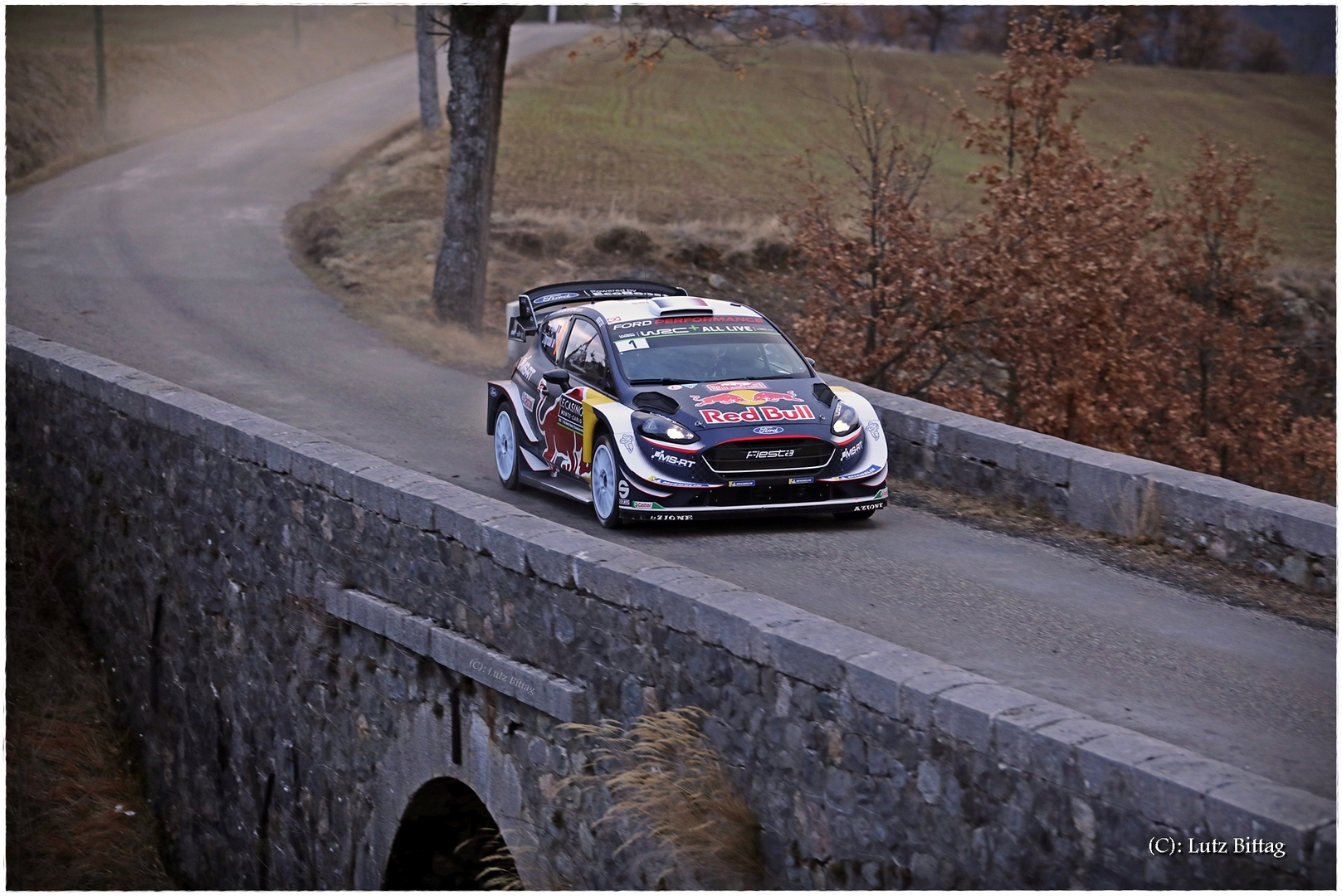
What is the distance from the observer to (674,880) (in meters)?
6.58

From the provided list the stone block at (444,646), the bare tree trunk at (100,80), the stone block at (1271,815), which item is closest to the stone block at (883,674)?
the stone block at (1271,815)

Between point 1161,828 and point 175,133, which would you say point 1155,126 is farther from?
point 1161,828

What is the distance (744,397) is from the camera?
997 centimetres

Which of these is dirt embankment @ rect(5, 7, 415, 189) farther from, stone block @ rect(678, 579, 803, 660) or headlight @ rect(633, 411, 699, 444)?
stone block @ rect(678, 579, 803, 660)

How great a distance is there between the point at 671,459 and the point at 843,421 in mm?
1369

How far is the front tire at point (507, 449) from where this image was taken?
1146cm

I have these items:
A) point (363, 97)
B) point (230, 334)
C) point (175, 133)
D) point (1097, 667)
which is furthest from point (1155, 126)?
point (1097, 667)

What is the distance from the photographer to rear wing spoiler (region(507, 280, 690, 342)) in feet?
41.3

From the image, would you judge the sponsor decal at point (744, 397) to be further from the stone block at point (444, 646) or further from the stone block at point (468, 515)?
the stone block at point (444, 646)

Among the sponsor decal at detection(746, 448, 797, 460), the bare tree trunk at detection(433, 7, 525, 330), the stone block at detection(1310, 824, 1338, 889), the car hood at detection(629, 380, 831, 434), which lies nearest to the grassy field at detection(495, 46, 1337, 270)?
the bare tree trunk at detection(433, 7, 525, 330)

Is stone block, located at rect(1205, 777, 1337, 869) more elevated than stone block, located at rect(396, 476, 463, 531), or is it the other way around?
stone block, located at rect(1205, 777, 1337, 869)

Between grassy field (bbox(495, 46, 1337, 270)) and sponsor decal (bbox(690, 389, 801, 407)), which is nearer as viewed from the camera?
sponsor decal (bbox(690, 389, 801, 407))

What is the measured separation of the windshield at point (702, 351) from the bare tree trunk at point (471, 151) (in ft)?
33.4

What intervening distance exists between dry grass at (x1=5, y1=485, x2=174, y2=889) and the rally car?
5.16m
